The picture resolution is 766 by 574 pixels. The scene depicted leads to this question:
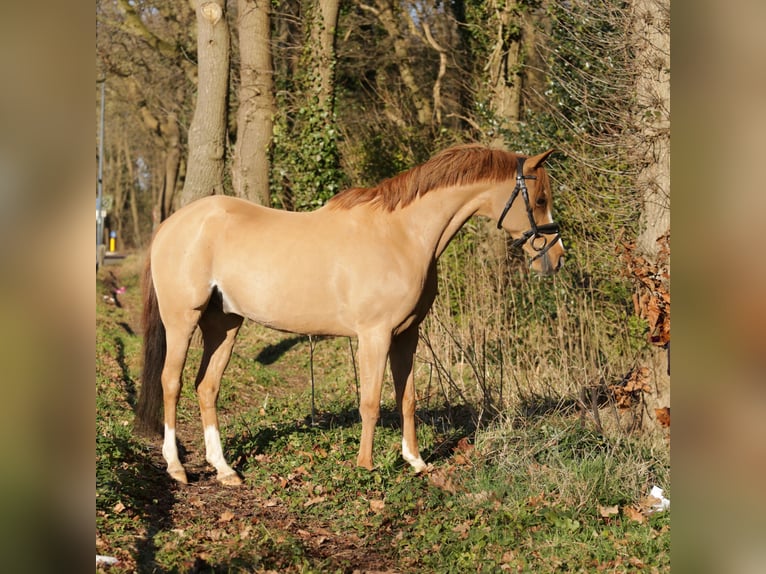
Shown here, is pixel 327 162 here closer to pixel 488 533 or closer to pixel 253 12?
pixel 253 12

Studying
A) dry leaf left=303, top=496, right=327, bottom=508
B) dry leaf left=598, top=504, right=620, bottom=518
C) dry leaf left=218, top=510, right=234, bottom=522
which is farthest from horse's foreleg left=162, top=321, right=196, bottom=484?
dry leaf left=598, top=504, right=620, bottom=518

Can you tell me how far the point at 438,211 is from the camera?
5316 millimetres

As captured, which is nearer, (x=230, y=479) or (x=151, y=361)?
Answer: (x=230, y=479)

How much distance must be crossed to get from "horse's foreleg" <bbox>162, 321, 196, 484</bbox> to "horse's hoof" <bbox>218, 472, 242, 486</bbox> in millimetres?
278

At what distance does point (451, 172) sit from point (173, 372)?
2.49 m

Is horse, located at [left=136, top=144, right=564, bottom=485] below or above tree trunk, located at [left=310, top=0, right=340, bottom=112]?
below

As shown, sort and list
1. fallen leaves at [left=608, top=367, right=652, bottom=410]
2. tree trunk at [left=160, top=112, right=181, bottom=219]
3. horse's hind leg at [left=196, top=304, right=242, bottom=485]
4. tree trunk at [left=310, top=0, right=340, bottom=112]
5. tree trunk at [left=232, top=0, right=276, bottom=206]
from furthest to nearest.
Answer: tree trunk at [left=160, top=112, right=181, bottom=219] < tree trunk at [left=310, top=0, right=340, bottom=112] < tree trunk at [left=232, top=0, right=276, bottom=206] < fallen leaves at [left=608, top=367, right=652, bottom=410] < horse's hind leg at [left=196, top=304, right=242, bottom=485]

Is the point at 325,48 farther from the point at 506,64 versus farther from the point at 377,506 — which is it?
the point at 377,506

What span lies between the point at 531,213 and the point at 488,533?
2160mm

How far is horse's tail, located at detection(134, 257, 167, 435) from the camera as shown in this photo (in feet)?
18.7

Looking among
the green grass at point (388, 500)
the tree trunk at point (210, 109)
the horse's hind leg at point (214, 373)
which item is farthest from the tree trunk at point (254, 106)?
the horse's hind leg at point (214, 373)

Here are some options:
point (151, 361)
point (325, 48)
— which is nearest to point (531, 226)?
point (151, 361)

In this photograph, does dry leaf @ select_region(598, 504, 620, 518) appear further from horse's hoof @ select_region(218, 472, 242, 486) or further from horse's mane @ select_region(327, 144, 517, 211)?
horse's hoof @ select_region(218, 472, 242, 486)
